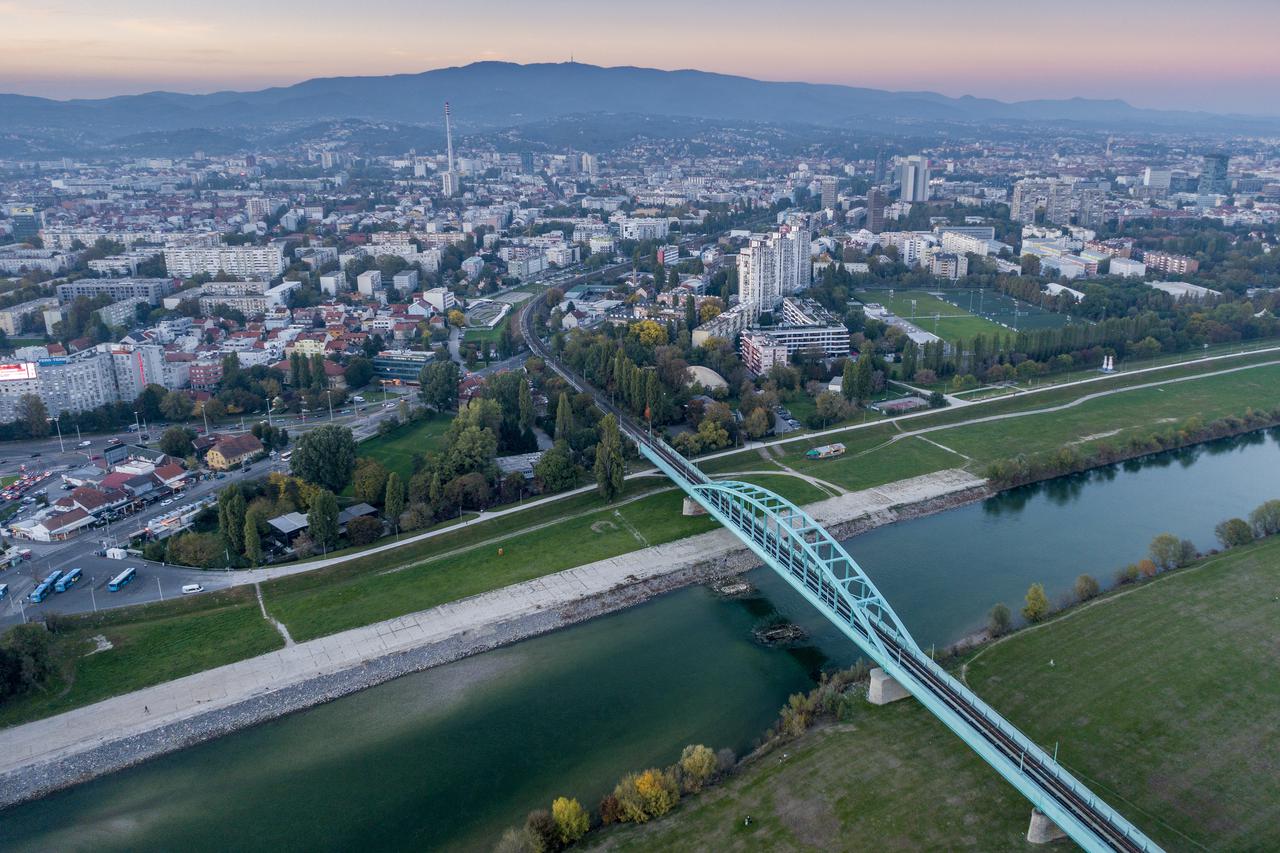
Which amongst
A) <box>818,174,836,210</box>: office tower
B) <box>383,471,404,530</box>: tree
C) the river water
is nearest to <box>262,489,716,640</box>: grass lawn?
<box>383,471,404,530</box>: tree

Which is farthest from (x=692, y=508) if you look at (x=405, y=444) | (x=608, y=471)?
(x=405, y=444)

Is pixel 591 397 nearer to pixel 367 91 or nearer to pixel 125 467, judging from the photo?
pixel 125 467

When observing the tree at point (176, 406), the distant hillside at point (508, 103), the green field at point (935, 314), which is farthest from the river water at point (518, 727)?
the distant hillside at point (508, 103)

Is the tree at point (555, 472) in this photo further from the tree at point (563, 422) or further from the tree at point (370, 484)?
the tree at point (370, 484)

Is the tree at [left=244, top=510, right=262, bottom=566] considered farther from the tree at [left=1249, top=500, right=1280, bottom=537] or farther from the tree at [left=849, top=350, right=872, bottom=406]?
the tree at [left=1249, top=500, right=1280, bottom=537]

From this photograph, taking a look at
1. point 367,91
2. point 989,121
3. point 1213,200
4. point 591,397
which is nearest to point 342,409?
point 591,397
